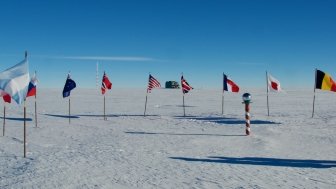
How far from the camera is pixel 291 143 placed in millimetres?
15516

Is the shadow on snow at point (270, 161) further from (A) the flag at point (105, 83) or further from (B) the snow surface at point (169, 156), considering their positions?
(A) the flag at point (105, 83)

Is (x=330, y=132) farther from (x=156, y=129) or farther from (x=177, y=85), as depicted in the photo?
(x=177, y=85)

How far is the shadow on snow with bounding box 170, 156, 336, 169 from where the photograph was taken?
37.3 feet

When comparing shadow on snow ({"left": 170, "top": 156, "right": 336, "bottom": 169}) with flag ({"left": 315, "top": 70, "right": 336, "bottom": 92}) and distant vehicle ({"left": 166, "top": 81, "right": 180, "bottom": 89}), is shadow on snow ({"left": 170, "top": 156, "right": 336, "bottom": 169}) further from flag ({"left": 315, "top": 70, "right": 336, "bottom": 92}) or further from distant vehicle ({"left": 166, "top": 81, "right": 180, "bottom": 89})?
distant vehicle ({"left": 166, "top": 81, "right": 180, "bottom": 89})

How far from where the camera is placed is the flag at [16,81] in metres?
11.6

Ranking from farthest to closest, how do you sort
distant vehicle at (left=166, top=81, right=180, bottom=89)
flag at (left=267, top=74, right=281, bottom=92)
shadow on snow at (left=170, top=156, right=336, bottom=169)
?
1. distant vehicle at (left=166, top=81, right=180, bottom=89)
2. flag at (left=267, top=74, right=281, bottom=92)
3. shadow on snow at (left=170, top=156, right=336, bottom=169)

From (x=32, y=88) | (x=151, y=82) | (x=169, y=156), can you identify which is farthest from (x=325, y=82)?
(x=32, y=88)

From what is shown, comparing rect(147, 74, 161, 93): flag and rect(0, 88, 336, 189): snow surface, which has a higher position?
rect(147, 74, 161, 93): flag

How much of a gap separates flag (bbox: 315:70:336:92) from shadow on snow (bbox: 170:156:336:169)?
12.4 meters

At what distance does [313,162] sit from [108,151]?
6433mm

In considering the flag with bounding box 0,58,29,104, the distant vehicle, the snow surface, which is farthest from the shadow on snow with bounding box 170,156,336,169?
the distant vehicle

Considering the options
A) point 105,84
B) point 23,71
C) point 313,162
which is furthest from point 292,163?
point 105,84

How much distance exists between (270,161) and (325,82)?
1335cm

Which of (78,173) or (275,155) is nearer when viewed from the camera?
(78,173)
